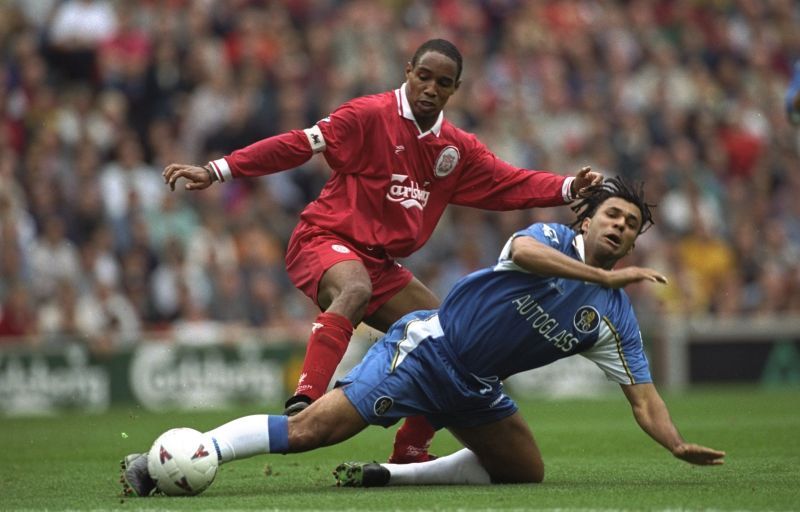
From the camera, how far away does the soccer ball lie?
7.17m

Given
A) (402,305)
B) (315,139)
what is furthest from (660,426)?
(315,139)

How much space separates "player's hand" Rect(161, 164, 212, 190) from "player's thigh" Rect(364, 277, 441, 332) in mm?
1625

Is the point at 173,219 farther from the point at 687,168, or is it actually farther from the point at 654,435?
the point at 654,435

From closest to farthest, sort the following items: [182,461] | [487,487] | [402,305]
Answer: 1. [182,461]
2. [487,487]
3. [402,305]

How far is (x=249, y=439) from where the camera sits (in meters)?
7.30

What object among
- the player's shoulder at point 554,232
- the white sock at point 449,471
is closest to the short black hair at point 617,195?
the player's shoulder at point 554,232

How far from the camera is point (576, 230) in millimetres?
7723

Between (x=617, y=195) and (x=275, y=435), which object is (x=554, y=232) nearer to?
(x=617, y=195)

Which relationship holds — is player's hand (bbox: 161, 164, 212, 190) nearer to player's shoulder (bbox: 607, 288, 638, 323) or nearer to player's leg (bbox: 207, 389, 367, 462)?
player's leg (bbox: 207, 389, 367, 462)

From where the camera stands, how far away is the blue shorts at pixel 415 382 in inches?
294

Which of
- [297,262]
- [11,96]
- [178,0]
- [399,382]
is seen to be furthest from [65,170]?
[399,382]

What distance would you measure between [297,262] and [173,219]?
7998mm

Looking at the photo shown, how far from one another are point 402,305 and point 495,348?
183 centimetres

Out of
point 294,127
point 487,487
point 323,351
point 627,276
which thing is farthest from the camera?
point 294,127
